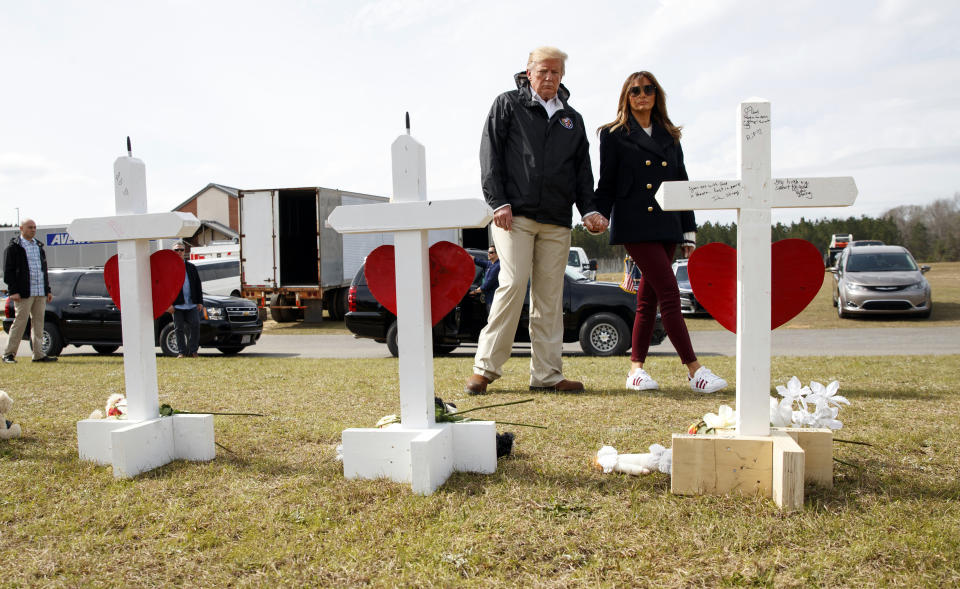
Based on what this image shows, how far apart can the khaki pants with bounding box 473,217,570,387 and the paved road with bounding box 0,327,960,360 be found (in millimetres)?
6040

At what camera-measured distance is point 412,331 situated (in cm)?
285

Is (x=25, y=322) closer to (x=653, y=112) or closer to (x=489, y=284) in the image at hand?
(x=489, y=284)

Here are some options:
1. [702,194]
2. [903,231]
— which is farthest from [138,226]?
[903,231]

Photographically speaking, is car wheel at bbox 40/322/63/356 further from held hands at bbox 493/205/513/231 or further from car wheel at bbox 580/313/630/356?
held hands at bbox 493/205/513/231

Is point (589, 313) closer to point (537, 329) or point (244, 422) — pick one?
point (537, 329)

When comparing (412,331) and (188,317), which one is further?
(188,317)

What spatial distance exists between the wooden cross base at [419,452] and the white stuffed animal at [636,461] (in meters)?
0.44

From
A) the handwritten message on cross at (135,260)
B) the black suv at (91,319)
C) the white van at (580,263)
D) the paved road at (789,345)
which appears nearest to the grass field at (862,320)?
the paved road at (789,345)

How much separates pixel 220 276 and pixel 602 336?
14573 millimetres

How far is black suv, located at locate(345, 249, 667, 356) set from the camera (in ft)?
31.7

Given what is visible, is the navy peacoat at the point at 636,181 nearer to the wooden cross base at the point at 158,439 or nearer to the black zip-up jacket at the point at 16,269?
the wooden cross base at the point at 158,439

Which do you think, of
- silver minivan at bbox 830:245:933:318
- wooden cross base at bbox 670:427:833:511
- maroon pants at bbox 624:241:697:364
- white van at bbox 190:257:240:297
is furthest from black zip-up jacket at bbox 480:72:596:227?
white van at bbox 190:257:240:297

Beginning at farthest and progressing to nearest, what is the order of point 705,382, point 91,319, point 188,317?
point 91,319
point 188,317
point 705,382

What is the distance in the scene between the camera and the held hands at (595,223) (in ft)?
14.0
